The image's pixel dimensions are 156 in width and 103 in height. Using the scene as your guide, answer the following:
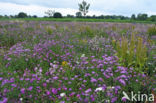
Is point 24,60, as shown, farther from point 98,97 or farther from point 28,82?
point 98,97

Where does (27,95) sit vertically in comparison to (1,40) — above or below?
below

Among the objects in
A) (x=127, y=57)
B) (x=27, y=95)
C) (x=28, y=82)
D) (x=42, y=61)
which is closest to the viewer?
(x=27, y=95)

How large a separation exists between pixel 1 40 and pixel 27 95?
16.6 ft

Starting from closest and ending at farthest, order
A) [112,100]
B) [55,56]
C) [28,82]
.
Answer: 1. [112,100]
2. [28,82]
3. [55,56]

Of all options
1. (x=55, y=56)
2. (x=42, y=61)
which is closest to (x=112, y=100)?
(x=42, y=61)

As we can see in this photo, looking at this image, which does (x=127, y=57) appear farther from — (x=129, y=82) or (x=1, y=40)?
(x=1, y=40)

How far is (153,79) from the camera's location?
2.83 m

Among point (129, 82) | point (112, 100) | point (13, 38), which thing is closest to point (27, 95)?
point (112, 100)

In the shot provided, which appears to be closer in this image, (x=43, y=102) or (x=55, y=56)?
(x=43, y=102)

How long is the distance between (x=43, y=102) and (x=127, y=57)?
223 cm

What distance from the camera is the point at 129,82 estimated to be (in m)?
Result: 2.61

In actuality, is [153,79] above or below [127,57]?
below

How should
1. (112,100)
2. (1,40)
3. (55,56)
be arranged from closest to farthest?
(112,100) < (55,56) < (1,40)

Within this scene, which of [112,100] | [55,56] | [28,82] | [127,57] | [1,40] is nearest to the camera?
[112,100]
